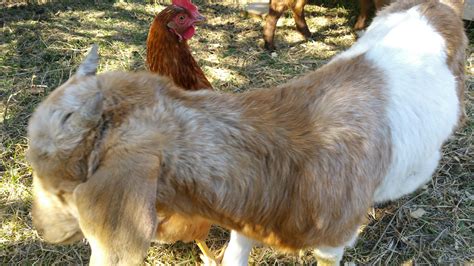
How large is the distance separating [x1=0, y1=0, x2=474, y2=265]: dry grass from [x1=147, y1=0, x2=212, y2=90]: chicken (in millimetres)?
1007

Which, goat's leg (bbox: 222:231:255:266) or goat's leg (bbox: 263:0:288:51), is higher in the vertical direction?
goat's leg (bbox: 263:0:288:51)

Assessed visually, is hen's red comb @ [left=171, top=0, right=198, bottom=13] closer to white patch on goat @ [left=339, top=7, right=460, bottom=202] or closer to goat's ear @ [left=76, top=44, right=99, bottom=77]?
white patch on goat @ [left=339, top=7, right=460, bottom=202]

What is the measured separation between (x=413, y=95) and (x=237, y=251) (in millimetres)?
1210

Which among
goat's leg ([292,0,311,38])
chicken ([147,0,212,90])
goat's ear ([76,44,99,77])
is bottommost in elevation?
goat's leg ([292,0,311,38])

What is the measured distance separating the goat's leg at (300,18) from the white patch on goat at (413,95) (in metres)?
2.50

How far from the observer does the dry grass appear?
284 centimetres

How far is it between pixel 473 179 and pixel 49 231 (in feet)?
9.12

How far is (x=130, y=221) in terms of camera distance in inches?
54.6

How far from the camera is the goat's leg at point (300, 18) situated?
15.9 ft

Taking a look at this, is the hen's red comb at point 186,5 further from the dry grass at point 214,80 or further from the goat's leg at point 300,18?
the goat's leg at point 300,18

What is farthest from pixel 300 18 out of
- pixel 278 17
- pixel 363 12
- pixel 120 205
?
pixel 120 205

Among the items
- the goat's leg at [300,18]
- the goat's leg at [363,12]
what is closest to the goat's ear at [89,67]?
the goat's leg at [300,18]

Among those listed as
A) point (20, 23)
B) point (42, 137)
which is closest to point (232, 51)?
point (20, 23)

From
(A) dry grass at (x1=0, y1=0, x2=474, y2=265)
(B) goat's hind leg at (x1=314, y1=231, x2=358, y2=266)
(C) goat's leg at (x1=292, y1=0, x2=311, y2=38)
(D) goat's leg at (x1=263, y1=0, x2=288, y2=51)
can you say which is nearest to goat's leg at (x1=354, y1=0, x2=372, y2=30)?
(A) dry grass at (x1=0, y1=0, x2=474, y2=265)
